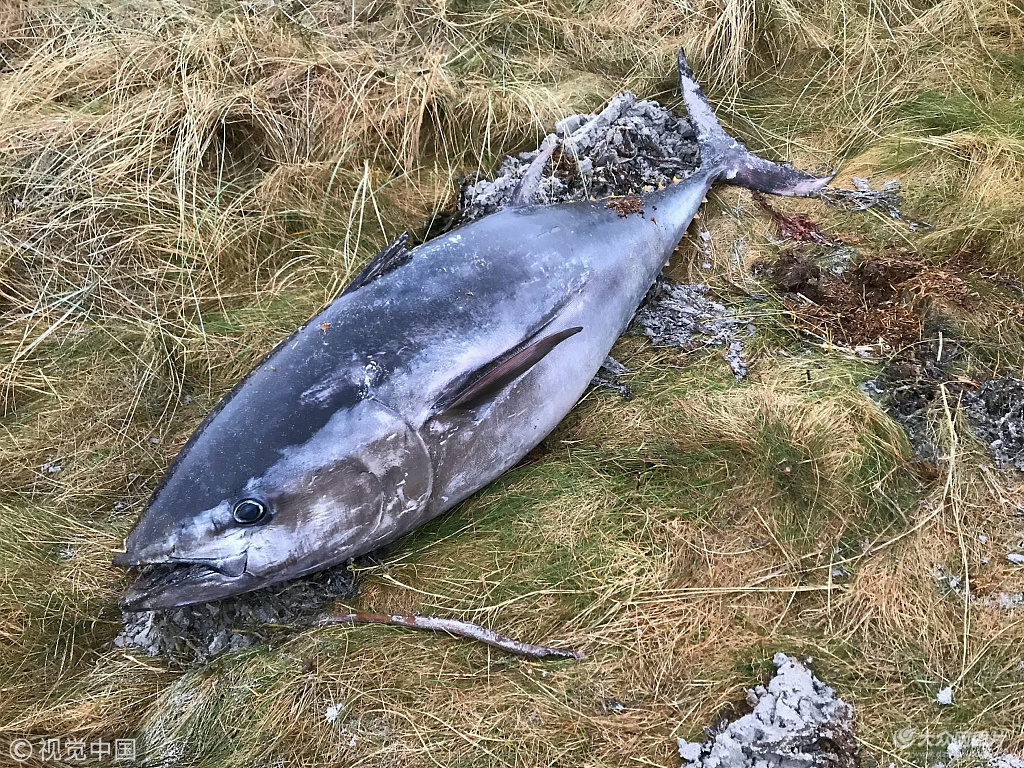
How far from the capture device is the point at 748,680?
2.14 meters

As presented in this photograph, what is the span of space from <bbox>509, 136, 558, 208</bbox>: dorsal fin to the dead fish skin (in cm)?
18

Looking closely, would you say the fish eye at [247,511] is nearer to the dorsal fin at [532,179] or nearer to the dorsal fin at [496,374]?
the dorsal fin at [496,374]

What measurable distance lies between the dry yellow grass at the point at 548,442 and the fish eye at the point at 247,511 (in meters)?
0.64

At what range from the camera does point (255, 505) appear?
6.32ft

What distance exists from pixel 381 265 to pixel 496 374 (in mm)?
687

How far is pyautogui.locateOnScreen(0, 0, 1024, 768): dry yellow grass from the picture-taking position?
7.04 feet

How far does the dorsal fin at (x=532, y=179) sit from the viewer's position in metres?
2.98

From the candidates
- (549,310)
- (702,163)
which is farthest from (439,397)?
(702,163)

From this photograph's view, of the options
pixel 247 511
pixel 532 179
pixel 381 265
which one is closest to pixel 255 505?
pixel 247 511

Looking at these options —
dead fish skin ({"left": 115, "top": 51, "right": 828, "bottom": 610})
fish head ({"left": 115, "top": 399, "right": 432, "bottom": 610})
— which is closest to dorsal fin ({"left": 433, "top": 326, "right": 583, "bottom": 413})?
dead fish skin ({"left": 115, "top": 51, "right": 828, "bottom": 610})

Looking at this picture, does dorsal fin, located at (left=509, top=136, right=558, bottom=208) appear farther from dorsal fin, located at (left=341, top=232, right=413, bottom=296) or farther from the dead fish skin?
dorsal fin, located at (left=341, top=232, right=413, bottom=296)

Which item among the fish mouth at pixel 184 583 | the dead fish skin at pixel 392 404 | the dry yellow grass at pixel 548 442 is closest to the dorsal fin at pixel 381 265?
the dead fish skin at pixel 392 404

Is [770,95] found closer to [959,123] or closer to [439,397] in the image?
[959,123]

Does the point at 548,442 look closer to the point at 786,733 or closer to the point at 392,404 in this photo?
the point at 392,404
